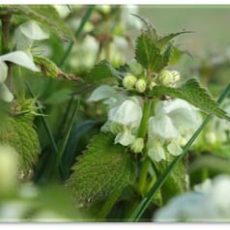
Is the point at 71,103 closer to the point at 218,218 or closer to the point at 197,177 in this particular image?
the point at 197,177

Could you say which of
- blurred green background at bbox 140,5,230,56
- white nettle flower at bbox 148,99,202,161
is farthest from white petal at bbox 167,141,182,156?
blurred green background at bbox 140,5,230,56

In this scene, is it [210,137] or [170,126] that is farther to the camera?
[210,137]

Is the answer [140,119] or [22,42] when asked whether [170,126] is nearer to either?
[140,119]

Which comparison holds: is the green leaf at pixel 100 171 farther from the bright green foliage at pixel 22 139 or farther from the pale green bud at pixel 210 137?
the pale green bud at pixel 210 137

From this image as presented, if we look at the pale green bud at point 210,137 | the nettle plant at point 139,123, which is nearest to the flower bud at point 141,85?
the nettle plant at point 139,123

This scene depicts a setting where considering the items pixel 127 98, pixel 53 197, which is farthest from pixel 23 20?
pixel 53 197

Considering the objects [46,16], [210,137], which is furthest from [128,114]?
[210,137]

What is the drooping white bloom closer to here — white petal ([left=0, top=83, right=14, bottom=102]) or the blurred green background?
white petal ([left=0, top=83, right=14, bottom=102])
